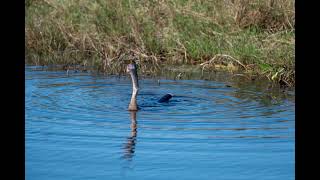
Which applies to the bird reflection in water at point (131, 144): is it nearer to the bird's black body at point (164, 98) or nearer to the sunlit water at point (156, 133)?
the sunlit water at point (156, 133)

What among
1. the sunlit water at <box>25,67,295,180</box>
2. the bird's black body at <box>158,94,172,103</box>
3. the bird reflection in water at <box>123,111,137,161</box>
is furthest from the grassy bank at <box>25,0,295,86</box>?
the bird reflection in water at <box>123,111,137,161</box>

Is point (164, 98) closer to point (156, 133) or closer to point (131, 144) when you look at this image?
point (156, 133)

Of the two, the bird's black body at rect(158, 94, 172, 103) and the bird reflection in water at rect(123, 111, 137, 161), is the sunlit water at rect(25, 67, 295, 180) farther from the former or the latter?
the bird's black body at rect(158, 94, 172, 103)

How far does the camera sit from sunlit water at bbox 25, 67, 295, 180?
639 cm

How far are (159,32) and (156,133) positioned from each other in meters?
6.70

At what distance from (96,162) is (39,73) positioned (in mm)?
6213

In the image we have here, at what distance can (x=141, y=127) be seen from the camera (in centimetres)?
822

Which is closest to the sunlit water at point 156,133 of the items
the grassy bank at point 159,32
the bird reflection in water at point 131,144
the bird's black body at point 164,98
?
the bird reflection in water at point 131,144

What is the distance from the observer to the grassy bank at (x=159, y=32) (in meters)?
13.3

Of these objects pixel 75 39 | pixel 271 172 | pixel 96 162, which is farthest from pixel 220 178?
pixel 75 39

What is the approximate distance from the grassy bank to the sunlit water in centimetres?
189

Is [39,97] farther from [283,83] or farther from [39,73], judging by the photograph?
[283,83]

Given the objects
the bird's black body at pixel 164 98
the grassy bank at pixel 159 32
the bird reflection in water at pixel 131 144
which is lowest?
the bird reflection in water at pixel 131 144

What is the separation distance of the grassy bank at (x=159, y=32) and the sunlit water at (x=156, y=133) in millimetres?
1890
